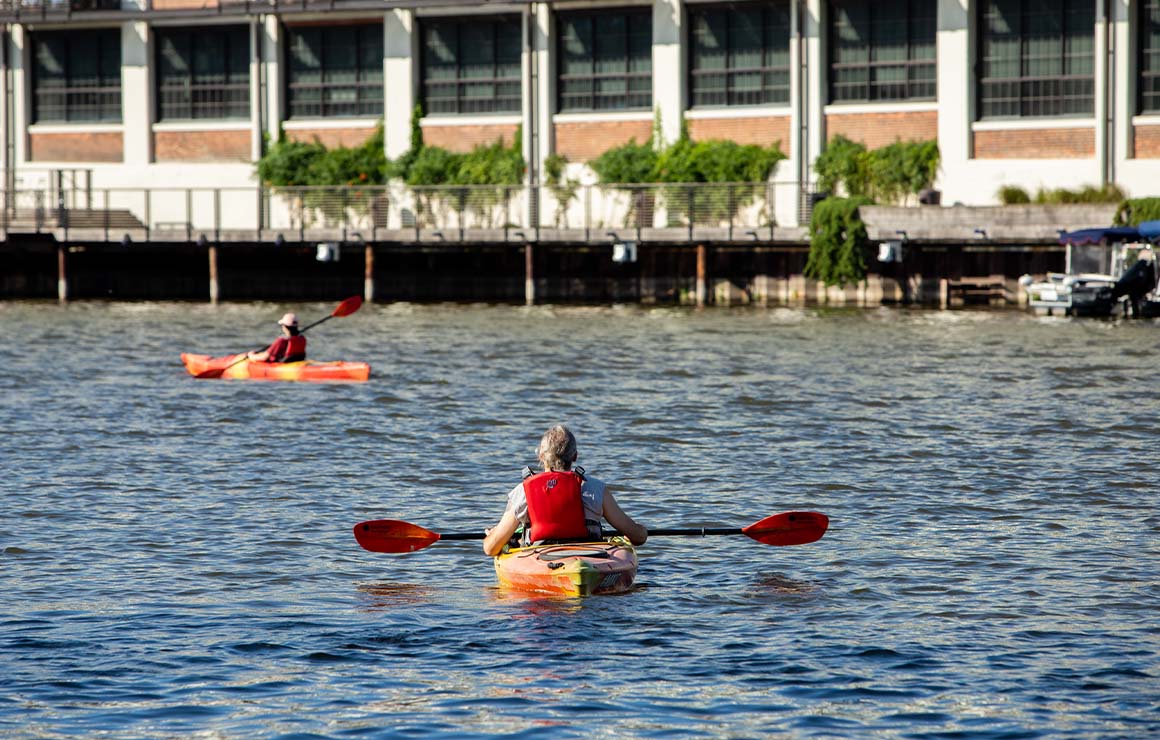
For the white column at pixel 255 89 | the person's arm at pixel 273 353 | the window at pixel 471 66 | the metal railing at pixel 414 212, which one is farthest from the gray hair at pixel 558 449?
the white column at pixel 255 89

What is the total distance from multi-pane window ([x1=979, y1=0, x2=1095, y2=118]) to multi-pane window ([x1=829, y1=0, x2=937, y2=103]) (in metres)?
1.45

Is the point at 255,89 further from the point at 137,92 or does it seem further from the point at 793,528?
the point at 793,528

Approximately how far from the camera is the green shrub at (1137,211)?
41250 mm

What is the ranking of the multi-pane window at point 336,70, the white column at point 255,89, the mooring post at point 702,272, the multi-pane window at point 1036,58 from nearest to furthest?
the multi-pane window at point 1036,58, the mooring post at point 702,272, the multi-pane window at point 336,70, the white column at point 255,89

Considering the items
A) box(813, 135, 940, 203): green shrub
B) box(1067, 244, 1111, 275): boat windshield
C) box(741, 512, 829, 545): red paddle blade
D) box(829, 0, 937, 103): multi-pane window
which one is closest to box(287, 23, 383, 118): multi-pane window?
box(829, 0, 937, 103): multi-pane window

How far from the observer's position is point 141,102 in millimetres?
54219

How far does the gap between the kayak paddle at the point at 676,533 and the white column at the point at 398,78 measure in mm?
39396

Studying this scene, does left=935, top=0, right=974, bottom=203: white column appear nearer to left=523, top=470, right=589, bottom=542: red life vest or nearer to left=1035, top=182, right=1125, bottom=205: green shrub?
left=1035, top=182, right=1125, bottom=205: green shrub

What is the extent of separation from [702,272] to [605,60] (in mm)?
8014

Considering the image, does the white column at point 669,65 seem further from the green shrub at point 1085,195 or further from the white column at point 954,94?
the green shrub at point 1085,195

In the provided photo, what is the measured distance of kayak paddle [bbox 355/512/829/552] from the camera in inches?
528

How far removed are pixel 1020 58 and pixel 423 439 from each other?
2796cm

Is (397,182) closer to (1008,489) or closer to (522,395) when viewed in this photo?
(522,395)

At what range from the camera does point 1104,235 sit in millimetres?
40125
